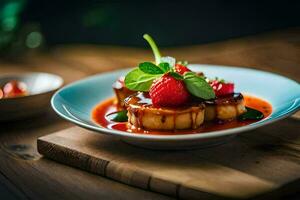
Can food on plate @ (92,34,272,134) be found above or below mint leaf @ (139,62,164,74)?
below

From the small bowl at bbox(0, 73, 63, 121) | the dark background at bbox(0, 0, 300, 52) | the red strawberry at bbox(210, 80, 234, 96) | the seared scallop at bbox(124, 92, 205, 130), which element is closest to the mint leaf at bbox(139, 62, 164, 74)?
the seared scallop at bbox(124, 92, 205, 130)

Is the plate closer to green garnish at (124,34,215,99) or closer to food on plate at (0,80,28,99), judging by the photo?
green garnish at (124,34,215,99)

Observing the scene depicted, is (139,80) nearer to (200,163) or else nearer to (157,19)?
(200,163)

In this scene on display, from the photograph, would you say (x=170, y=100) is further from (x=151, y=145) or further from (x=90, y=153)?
(x=90, y=153)

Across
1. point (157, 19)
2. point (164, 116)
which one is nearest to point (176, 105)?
point (164, 116)

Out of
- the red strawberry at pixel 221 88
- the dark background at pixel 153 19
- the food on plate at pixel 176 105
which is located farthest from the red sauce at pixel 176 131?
the dark background at pixel 153 19

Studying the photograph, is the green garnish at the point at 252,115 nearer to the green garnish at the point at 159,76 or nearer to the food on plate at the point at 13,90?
the green garnish at the point at 159,76
